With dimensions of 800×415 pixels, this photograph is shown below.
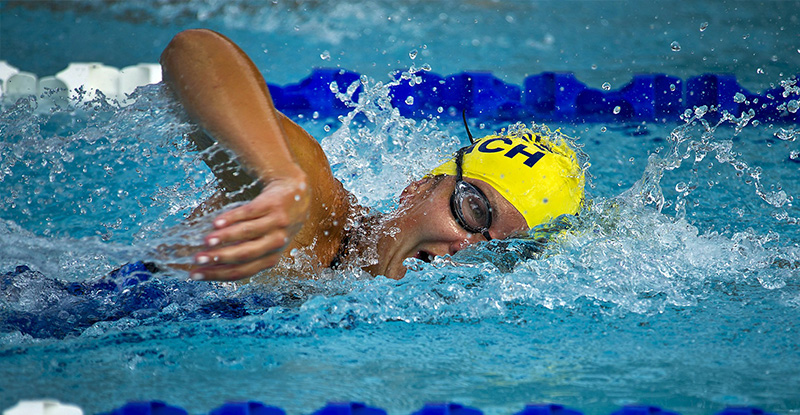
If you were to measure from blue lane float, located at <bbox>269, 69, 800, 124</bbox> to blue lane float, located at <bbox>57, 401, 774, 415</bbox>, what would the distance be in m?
2.57

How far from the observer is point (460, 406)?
133 cm

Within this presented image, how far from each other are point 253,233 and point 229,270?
0.08 metres

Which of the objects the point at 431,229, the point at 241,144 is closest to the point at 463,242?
the point at 431,229

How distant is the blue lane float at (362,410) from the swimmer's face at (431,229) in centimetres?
65

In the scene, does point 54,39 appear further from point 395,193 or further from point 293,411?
point 293,411

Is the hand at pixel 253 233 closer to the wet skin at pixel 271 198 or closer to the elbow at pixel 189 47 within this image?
the wet skin at pixel 271 198

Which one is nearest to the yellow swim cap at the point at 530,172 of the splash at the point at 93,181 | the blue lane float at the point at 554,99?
the splash at the point at 93,181

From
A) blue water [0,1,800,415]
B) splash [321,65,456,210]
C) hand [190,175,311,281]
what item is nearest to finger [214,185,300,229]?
hand [190,175,311,281]

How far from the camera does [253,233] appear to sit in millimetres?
1102

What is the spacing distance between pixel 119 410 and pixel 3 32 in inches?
201

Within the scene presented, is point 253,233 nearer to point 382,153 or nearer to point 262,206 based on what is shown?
point 262,206

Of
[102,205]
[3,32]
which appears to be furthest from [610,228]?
[3,32]

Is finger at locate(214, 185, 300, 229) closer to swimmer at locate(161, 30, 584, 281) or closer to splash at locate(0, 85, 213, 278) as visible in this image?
swimmer at locate(161, 30, 584, 281)

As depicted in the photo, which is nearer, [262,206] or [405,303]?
[262,206]
